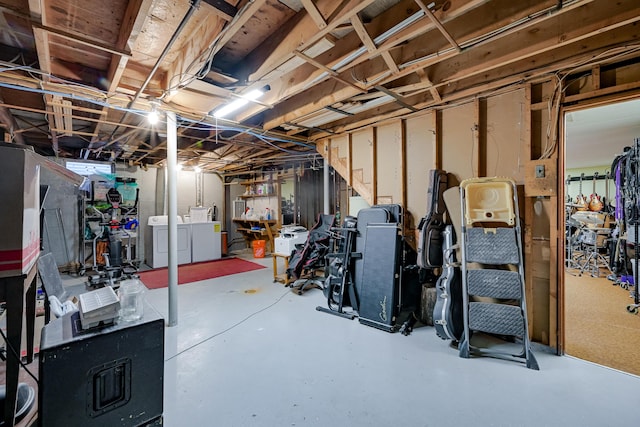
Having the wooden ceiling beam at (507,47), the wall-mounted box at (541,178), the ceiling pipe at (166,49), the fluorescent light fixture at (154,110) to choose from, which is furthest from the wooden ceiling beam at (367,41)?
the fluorescent light fixture at (154,110)

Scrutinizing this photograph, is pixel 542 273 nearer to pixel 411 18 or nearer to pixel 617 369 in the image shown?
pixel 617 369

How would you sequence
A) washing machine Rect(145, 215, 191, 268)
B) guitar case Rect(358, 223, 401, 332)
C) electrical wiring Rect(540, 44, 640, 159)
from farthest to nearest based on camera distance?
washing machine Rect(145, 215, 191, 268)
guitar case Rect(358, 223, 401, 332)
electrical wiring Rect(540, 44, 640, 159)

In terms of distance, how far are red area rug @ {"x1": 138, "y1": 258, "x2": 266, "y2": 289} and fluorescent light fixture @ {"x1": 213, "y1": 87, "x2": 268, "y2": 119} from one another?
3.12 meters

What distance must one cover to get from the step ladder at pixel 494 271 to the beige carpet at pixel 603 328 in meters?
0.63

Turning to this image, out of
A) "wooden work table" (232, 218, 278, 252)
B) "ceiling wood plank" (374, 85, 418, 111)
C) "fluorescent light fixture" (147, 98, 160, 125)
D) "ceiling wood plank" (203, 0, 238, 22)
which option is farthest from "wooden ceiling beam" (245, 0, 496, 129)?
"wooden work table" (232, 218, 278, 252)

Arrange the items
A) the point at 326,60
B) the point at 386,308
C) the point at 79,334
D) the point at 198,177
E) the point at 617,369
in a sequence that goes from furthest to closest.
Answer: the point at 198,177 < the point at 386,308 < the point at 326,60 < the point at 617,369 < the point at 79,334

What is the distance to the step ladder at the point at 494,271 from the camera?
8.09 ft

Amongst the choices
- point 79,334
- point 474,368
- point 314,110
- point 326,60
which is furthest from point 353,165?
point 79,334

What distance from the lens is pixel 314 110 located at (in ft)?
11.0

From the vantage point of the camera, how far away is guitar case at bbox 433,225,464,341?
2.66 meters

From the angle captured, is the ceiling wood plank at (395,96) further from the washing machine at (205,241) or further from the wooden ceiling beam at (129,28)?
the washing machine at (205,241)

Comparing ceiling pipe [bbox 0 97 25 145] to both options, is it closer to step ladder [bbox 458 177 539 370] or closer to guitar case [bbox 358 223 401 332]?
guitar case [bbox 358 223 401 332]

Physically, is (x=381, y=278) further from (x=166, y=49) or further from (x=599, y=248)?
(x=599, y=248)

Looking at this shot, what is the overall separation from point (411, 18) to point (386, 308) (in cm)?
264
